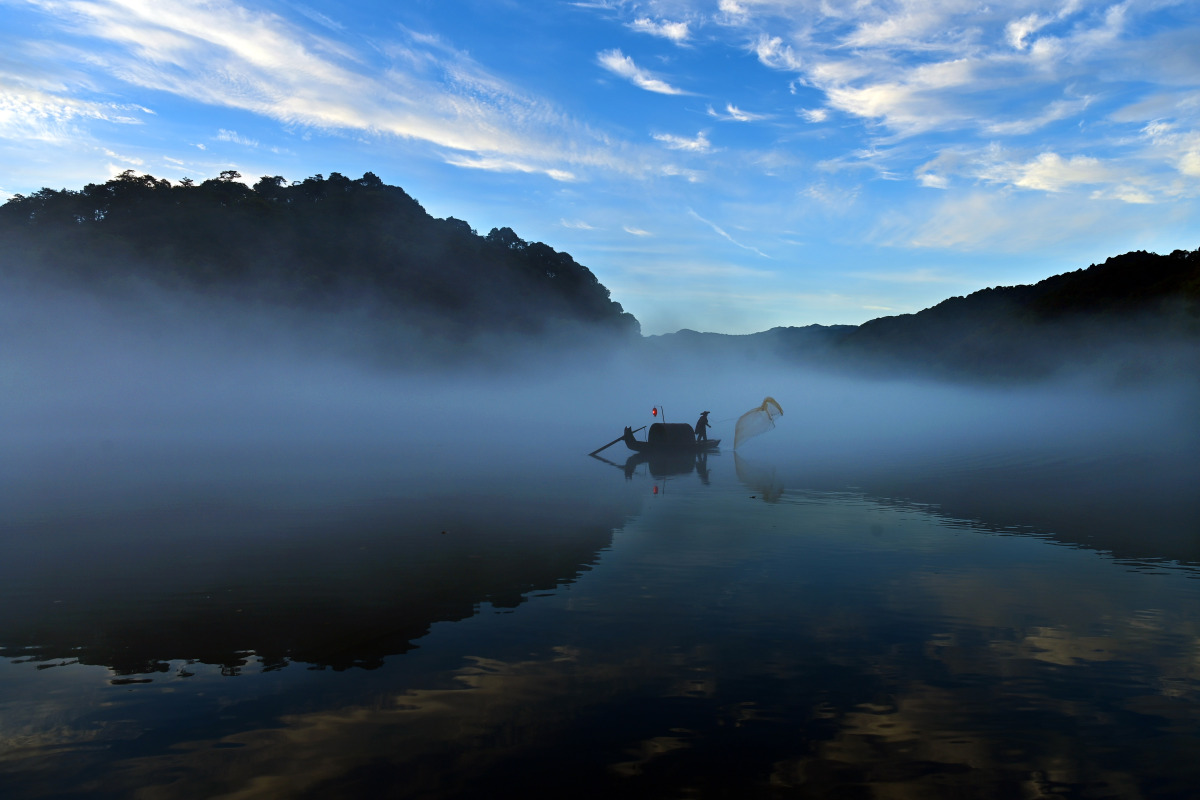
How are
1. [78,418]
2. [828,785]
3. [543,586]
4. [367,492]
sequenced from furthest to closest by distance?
[78,418], [367,492], [543,586], [828,785]

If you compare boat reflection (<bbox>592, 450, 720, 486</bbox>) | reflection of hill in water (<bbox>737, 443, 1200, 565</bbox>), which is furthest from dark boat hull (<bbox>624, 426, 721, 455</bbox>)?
reflection of hill in water (<bbox>737, 443, 1200, 565</bbox>)

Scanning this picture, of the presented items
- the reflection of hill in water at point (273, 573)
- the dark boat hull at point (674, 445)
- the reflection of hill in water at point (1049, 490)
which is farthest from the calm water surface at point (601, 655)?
the dark boat hull at point (674, 445)

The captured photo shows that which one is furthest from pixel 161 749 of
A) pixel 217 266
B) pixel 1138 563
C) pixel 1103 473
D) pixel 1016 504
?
pixel 217 266

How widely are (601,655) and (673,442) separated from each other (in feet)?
152

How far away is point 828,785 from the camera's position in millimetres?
8398

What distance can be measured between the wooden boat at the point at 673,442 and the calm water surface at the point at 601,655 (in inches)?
1204

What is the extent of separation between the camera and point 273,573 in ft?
61.6

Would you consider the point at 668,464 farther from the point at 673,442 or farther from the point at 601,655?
the point at 601,655

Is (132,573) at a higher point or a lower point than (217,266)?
lower

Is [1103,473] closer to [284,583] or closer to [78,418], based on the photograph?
[284,583]

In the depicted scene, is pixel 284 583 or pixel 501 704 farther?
pixel 284 583

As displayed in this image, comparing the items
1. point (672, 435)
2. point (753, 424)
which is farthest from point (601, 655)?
point (753, 424)

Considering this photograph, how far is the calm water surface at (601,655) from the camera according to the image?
8.75 metres

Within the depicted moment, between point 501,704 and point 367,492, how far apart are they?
26.5m
